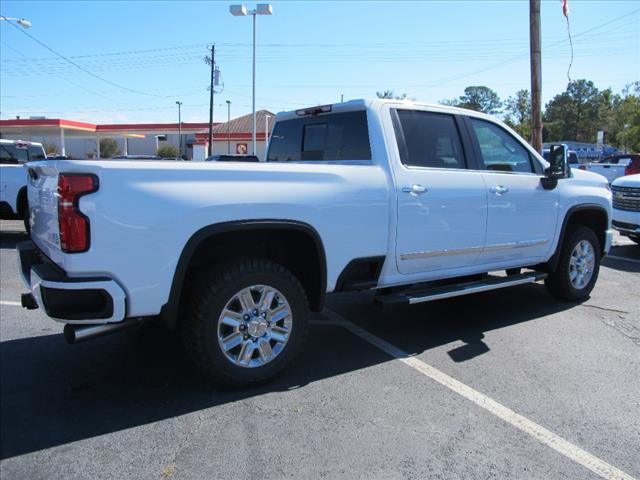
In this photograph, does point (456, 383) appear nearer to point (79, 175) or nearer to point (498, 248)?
point (498, 248)

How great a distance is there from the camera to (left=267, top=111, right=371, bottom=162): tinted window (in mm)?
4520

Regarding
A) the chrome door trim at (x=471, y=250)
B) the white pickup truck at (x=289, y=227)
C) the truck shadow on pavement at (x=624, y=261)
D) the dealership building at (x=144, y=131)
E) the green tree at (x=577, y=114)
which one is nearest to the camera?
the white pickup truck at (x=289, y=227)

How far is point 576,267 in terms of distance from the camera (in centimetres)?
609

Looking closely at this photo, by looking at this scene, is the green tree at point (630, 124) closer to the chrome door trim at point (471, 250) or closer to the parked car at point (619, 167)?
the parked car at point (619, 167)

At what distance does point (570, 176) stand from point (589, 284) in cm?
139

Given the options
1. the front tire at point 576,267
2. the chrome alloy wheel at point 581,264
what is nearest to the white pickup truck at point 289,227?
the front tire at point 576,267

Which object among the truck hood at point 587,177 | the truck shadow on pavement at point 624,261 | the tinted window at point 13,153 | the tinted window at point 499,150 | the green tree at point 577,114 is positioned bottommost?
the truck shadow on pavement at point 624,261

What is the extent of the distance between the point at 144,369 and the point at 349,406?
1651 mm

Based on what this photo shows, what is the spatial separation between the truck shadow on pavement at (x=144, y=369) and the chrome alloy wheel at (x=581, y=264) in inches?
19.4

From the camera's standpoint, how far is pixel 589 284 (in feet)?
20.5

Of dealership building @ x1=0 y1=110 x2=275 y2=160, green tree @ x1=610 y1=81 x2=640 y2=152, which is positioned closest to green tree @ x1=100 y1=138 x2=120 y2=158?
dealership building @ x1=0 y1=110 x2=275 y2=160

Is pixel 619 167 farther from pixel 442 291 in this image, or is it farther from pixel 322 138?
pixel 322 138

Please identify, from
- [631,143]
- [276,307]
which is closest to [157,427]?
[276,307]

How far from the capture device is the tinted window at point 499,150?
5141 millimetres
